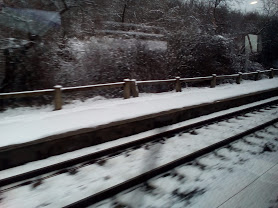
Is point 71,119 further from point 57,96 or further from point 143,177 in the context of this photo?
point 143,177

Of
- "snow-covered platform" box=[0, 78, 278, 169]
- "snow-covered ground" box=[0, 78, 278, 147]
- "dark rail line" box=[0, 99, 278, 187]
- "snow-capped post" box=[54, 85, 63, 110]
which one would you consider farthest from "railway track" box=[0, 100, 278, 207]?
"snow-capped post" box=[54, 85, 63, 110]

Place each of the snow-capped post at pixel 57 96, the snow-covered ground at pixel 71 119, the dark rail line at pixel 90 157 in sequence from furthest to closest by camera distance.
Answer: the snow-capped post at pixel 57 96
the snow-covered ground at pixel 71 119
the dark rail line at pixel 90 157

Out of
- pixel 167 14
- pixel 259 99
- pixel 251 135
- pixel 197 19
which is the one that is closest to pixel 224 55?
pixel 197 19

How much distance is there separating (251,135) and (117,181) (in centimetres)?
355

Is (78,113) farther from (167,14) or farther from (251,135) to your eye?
(167,14)

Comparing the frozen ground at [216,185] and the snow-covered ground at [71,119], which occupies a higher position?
the snow-covered ground at [71,119]

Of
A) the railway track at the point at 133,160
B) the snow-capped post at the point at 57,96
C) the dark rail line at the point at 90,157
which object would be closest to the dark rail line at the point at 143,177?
the railway track at the point at 133,160

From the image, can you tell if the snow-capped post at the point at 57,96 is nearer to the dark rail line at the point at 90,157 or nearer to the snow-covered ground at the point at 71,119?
the snow-covered ground at the point at 71,119

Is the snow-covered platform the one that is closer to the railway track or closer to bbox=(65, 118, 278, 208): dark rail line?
the railway track

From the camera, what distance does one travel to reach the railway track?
10.9 ft

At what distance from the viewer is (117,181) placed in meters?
3.44

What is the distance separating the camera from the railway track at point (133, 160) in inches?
130

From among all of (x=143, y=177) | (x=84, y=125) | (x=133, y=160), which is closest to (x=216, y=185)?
(x=143, y=177)

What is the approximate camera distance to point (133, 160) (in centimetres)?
416
